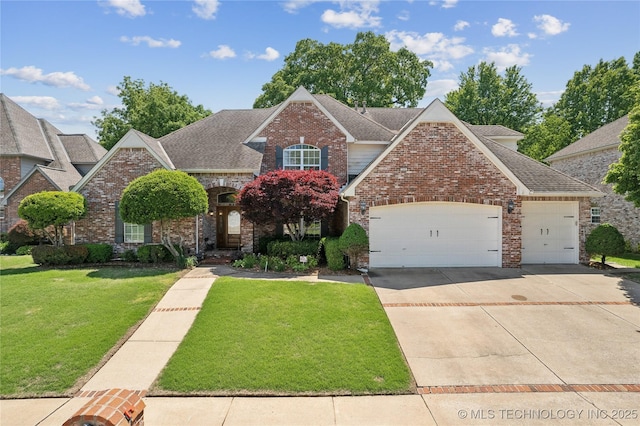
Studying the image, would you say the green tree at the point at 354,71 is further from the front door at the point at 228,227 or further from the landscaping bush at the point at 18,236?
the landscaping bush at the point at 18,236

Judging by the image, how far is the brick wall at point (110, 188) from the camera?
1562 cm

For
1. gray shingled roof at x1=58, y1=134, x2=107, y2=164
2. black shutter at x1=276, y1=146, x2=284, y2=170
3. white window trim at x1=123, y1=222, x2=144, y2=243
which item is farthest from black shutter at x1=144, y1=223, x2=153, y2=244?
gray shingled roof at x1=58, y1=134, x2=107, y2=164

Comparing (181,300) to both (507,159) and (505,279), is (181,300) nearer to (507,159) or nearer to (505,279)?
(505,279)

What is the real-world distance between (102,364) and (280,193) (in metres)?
7.98

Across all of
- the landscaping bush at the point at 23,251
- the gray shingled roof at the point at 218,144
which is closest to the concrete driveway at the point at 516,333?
the gray shingled roof at the point at 218,144

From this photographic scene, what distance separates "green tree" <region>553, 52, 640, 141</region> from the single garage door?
26.8 m

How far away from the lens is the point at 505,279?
1184 centimetres

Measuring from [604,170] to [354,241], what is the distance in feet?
60.4

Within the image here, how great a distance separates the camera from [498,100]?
36.9 meters

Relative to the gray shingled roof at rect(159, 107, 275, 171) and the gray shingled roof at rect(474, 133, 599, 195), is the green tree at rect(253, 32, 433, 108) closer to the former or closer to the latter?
the gray shingled roof at rect(159, 107, 275, 171)

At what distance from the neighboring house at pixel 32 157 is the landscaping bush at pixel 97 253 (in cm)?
811

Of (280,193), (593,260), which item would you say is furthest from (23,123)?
(593,260)

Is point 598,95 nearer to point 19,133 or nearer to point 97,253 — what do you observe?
point 97,253

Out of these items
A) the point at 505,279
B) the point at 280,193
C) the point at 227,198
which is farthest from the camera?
the point at 227,198
